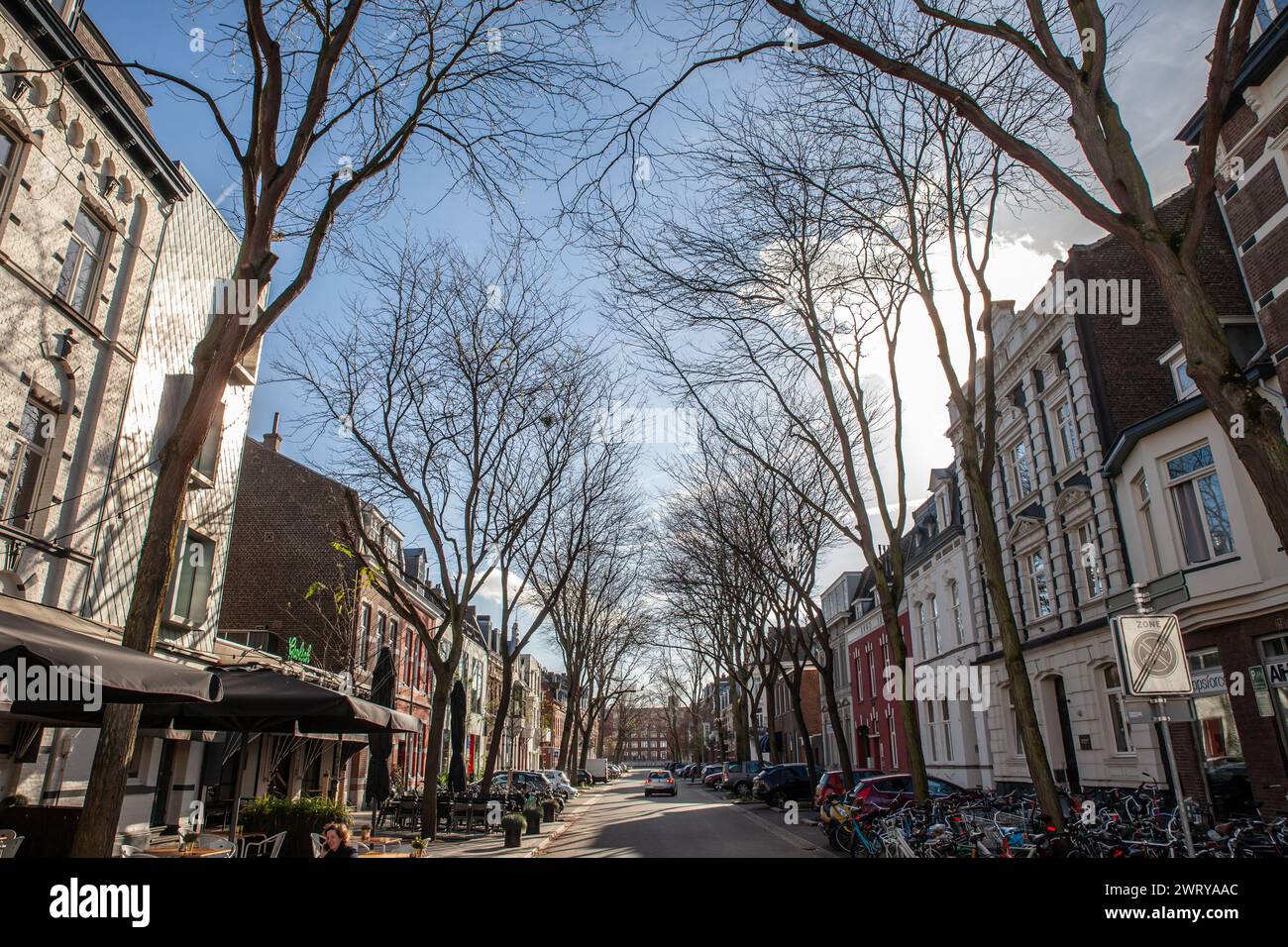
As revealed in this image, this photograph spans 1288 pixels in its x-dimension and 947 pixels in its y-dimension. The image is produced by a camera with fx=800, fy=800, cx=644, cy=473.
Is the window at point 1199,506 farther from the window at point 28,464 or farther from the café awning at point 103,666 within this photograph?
the window at point 28,464

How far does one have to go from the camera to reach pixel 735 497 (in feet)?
86.9

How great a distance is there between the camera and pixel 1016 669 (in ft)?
33.8

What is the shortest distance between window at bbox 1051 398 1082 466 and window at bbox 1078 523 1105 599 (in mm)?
2055

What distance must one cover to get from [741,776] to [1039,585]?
20022mm

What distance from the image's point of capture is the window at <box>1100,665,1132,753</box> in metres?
20.2

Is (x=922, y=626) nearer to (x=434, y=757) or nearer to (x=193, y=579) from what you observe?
(x=434, y=757)

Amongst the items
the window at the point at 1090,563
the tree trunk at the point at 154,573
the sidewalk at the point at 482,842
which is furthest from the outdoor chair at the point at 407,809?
the window at the point at 1090,563

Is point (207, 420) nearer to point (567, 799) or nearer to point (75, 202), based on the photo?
point (75, 202)

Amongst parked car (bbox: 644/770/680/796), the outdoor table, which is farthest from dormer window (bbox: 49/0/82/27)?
parked car (bbox: 644/770/680/796)

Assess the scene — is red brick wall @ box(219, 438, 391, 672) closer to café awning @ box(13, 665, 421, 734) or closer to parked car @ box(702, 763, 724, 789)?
café awning @ box(13, 665, 421, 734)

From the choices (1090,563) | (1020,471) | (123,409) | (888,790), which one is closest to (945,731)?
(1020,471)
